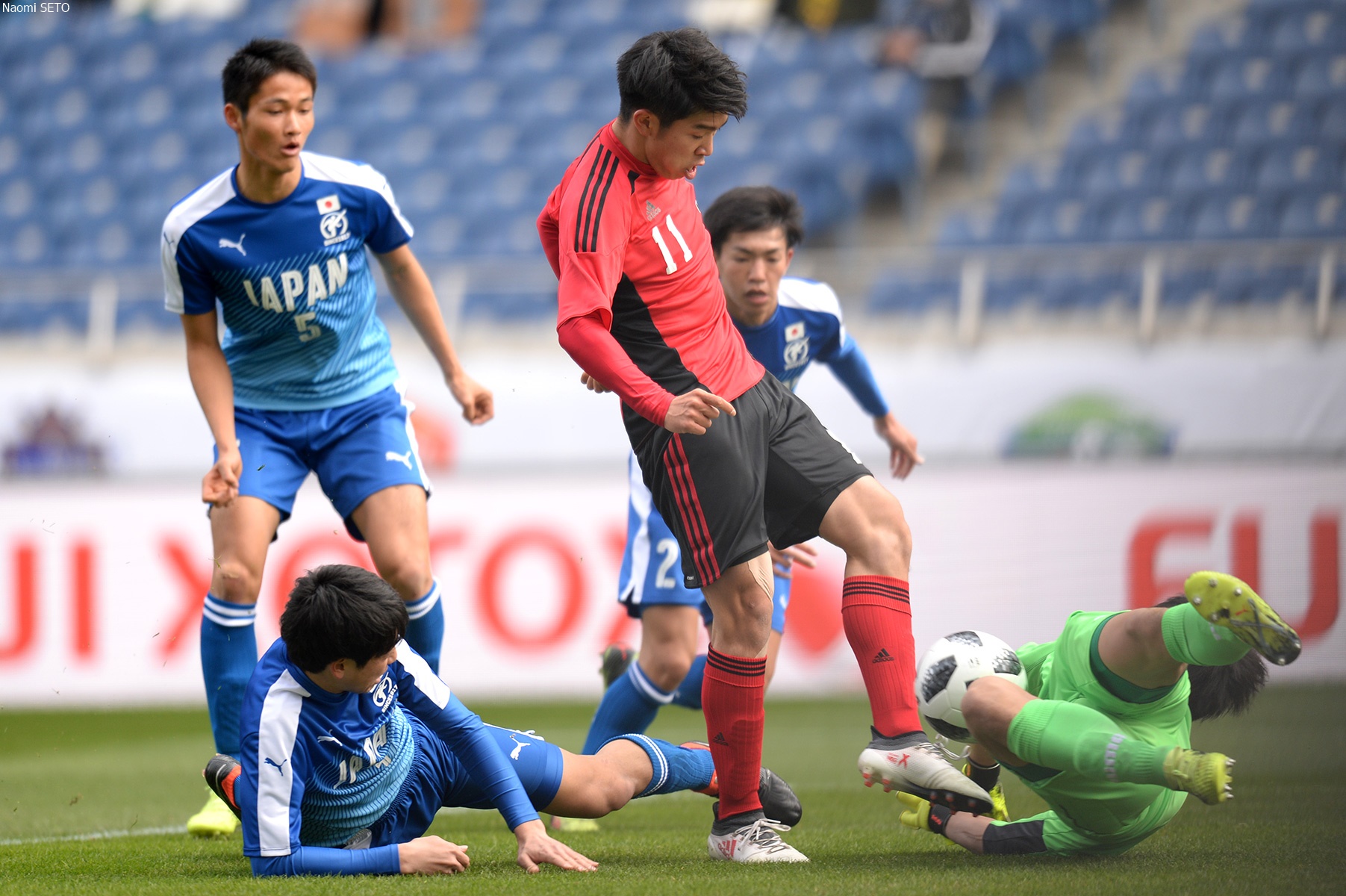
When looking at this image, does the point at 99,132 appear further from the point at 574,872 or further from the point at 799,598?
the point at 574,872

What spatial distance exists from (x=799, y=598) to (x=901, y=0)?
6.53m

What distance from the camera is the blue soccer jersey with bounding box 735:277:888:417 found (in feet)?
14.9

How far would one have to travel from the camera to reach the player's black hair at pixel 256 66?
12.8 feet

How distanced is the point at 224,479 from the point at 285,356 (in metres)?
0.55

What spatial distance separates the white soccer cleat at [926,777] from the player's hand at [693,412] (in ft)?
2.67

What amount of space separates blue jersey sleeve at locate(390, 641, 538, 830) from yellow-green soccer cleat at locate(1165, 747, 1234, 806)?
4.62 feet

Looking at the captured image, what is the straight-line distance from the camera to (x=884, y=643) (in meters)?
3.33

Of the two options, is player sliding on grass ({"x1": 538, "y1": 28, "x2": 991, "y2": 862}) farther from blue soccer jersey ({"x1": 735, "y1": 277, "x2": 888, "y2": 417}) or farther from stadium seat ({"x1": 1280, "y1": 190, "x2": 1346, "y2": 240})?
stadium seat ({"x1": 1280, "y1": 190, "x2": 1346, "y2": 240})

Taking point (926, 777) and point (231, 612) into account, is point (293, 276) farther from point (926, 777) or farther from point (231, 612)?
point (926, 777)

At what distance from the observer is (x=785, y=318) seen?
4.56 m

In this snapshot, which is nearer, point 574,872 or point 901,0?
point 574,872

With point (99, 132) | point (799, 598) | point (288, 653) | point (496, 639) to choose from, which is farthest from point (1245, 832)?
point (99, 132)

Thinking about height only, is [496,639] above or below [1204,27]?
below

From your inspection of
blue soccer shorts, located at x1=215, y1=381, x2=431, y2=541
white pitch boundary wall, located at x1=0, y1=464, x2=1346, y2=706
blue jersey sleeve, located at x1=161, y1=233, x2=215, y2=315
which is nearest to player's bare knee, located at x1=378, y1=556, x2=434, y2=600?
blue soccer shorts, located at x1=215, y1=381, x2=431, y2=541
